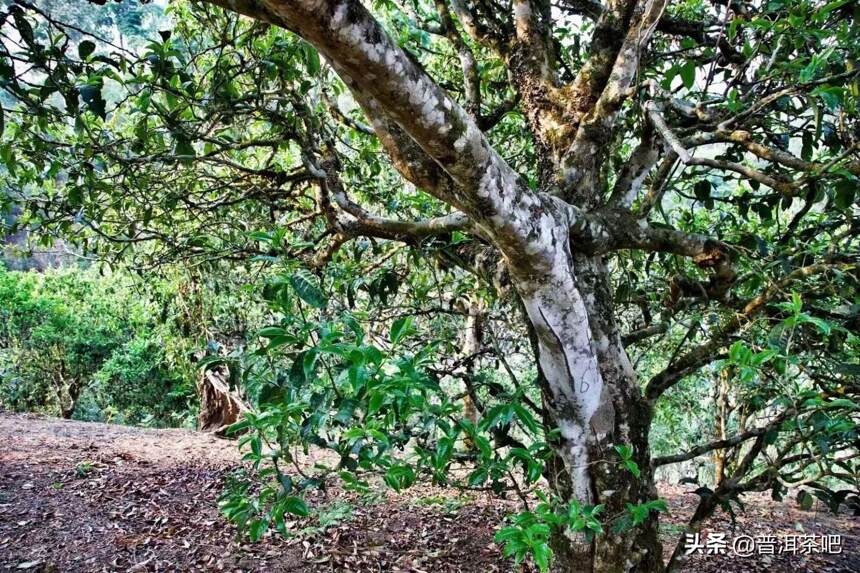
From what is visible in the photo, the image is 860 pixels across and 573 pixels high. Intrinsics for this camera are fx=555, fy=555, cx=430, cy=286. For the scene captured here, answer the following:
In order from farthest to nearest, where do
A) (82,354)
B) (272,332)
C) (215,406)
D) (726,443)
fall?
1. (82,354)
2. (215,406)
3. (726,443)
4. (272,332)

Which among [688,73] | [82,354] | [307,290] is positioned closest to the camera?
[307,290]

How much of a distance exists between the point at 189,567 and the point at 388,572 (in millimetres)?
1195

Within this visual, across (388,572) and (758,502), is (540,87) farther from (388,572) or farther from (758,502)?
(758,502)

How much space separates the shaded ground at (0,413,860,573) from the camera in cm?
341

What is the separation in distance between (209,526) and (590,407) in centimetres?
311

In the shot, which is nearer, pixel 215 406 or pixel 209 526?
pixel 209 526

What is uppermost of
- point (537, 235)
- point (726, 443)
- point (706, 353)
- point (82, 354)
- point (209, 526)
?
point (82, 354)

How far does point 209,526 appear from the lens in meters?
3.97

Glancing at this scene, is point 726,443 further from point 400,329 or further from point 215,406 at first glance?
point 215,406

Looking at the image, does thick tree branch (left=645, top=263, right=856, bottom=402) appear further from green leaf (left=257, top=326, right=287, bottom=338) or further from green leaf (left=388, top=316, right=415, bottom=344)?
green leaf (left=257, top=326, right=287, bottom=338)

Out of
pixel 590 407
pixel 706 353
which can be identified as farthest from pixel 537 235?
pixel 706 353

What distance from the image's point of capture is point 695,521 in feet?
7.54

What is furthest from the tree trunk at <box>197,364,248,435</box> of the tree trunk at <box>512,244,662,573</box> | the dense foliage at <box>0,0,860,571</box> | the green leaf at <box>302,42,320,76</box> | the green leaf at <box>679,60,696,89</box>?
the green leaf at <box>679,60,696,89</box>

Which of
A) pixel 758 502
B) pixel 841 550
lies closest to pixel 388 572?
pixel 841 550
